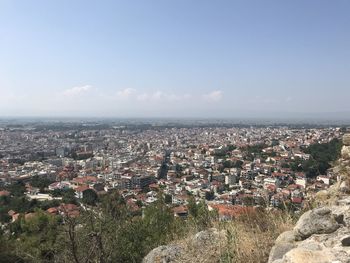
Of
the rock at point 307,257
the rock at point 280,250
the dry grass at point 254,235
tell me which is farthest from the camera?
Answer: the dry grass at point 254,235

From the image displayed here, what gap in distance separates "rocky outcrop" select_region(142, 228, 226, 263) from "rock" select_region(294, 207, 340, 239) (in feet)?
2.43

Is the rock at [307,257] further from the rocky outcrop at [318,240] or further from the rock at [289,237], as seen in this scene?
the rock at [289,237]

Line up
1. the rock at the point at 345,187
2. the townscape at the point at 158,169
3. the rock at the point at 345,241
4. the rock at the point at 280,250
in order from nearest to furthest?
the rock at the point at 345,241, the rock at the point at 280,250, the rock at the point at 345,187, the townscape at the point at 158,169

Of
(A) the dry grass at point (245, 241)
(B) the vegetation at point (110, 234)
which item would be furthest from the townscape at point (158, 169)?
(A) the dry grass at point (245, 241)

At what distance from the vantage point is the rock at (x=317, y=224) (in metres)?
2.74

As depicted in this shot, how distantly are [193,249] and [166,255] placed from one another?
1.33 ft

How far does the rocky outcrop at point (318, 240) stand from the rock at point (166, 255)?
1152mm

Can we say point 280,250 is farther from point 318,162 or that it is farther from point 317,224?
point 318,162

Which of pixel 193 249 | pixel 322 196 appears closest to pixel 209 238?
pixel 193 249

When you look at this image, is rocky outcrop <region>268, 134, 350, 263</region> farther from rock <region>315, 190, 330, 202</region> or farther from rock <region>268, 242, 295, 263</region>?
rock <region>315, 190, 330, 202</region>

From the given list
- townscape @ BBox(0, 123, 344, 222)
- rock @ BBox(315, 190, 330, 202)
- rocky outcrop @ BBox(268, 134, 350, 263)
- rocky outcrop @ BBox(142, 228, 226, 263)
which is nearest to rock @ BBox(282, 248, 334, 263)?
rocky outcrop @ BBox(268, 134, 350, 263)

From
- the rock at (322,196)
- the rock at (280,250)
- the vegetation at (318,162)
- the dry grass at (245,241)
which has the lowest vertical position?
the vegetation at (318,162)

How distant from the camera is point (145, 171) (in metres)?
52.3

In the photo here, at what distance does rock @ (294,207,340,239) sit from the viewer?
274 centimetres
